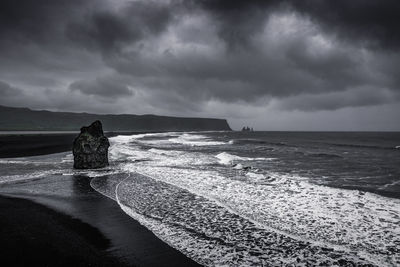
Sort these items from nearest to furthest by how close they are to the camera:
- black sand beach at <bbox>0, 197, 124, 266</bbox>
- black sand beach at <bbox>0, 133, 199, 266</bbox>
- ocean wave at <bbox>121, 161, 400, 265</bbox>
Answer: black sand beach at <bbox>0, 197, 124, 266</bbox>
black sand beach at <bbox>0, 133, 199, 266</bbox>
ocean wave at <bbox>121, 161, 400, 265</bbox>

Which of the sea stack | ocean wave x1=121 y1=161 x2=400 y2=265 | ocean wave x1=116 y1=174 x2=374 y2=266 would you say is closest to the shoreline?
ocean wave x1=116 y1=174 x2=374 y2=266

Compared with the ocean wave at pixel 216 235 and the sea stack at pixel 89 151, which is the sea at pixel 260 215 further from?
the sea stack at pixel 89 151

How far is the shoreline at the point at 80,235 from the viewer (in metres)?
6.35

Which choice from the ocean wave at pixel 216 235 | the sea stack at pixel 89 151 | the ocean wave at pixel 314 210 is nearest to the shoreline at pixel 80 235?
the ocean wave at pixel 216 235

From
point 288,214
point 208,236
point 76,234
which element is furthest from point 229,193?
point 76,234

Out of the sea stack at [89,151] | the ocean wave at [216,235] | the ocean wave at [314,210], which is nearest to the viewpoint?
the ocean wave at [216,235]

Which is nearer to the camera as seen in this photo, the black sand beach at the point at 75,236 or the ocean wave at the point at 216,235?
the black sand beach at the point at 75,236

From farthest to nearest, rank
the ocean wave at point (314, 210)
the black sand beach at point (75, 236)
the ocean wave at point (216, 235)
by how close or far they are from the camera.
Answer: the ocean wave at point (314, 210)
the ocean wave at point (216, 235)
the black sand beach at point (75, 236)

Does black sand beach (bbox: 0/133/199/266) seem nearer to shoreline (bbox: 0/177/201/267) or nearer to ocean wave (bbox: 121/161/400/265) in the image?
shoreline (bbox: 0/177/201/267)

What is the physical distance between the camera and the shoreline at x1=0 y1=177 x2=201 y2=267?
6.35 meters

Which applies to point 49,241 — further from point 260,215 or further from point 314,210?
point 314,210

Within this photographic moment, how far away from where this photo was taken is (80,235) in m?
7.72

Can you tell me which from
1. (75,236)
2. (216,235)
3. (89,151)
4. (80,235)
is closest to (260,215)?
(216,235)

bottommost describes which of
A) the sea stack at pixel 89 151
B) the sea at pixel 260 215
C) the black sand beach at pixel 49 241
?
the sea at pixel 260 215
